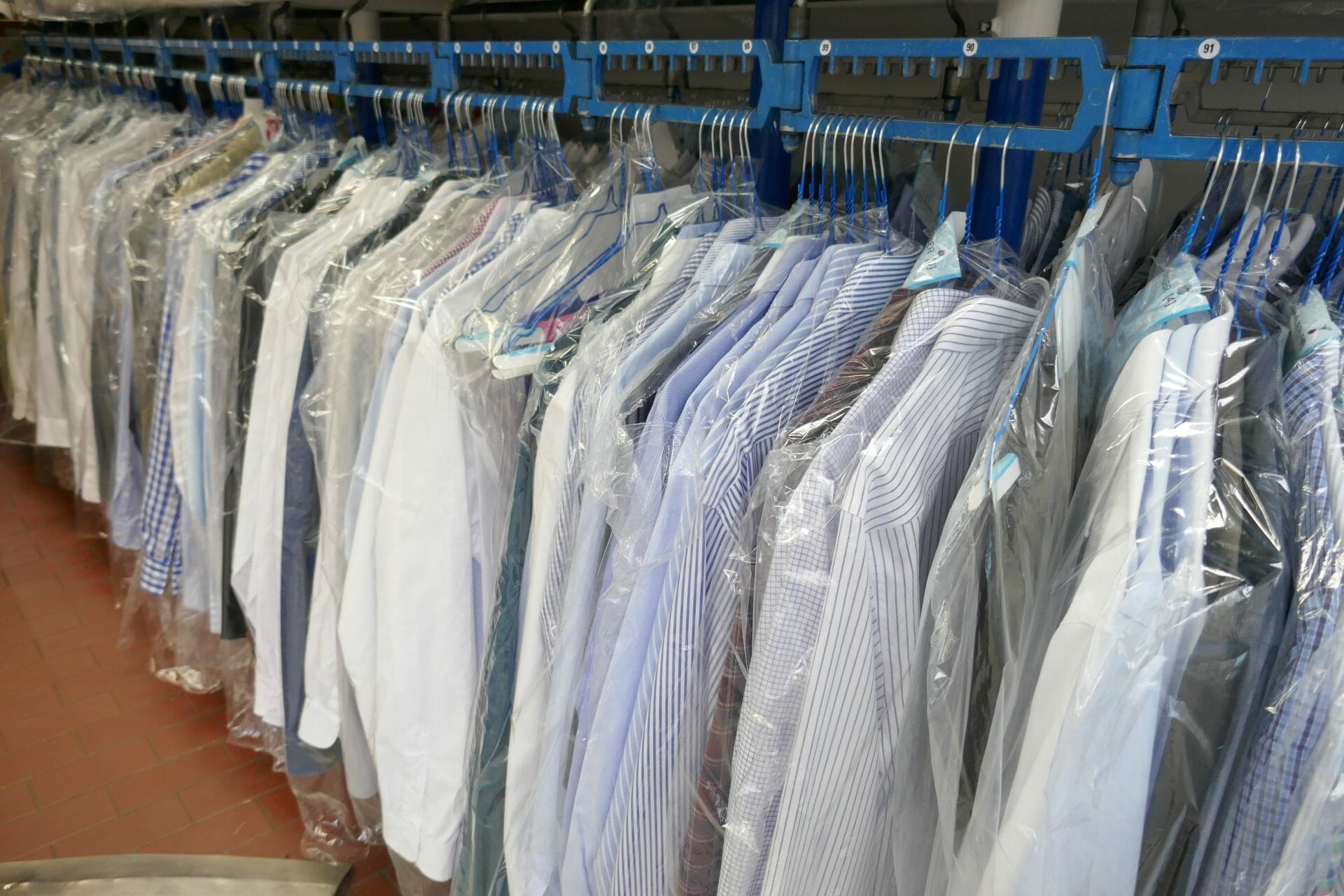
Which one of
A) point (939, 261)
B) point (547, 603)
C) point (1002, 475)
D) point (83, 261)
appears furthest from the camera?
point (83, 261)

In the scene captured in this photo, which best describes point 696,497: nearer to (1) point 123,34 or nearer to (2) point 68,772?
(2) point 68,772

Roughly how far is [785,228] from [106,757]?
1.72m

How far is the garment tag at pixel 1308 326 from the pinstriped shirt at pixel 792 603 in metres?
0.21

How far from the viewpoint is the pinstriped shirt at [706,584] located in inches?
26.2

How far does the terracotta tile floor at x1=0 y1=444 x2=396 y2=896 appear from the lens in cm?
153

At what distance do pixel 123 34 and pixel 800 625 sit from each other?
91.1 inches

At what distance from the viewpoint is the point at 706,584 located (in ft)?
2.23

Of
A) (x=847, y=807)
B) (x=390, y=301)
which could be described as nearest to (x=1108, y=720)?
(x=847, y=807)

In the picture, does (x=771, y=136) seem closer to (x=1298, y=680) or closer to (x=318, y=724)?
(x=1298, y=680)

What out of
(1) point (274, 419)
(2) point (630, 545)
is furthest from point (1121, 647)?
(1) point (274, 419)

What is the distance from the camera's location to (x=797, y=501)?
59 cm

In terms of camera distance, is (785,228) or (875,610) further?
(785,228)

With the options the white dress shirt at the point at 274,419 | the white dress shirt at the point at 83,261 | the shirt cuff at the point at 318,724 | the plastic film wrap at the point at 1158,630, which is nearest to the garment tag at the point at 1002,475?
the plastic film wrap at the point at 1158,630

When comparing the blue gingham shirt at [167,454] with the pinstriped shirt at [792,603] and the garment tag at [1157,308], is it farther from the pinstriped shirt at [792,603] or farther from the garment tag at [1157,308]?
the garment tag at [1157,308]
